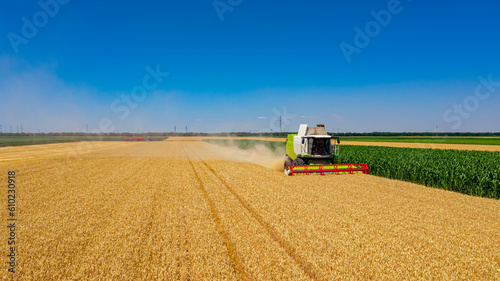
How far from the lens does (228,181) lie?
532 inches

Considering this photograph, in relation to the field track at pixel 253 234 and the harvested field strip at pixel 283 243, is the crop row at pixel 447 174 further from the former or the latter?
the harvested field strip at pixel 283 243

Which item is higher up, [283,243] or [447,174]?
[447,174]

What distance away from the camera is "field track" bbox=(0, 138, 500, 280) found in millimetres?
4949

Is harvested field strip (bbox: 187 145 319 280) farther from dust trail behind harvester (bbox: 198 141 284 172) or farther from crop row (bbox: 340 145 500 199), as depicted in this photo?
dust trail behind harvester (bbox: 198 141 284 172)

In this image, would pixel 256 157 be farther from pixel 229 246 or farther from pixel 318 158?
pixel 229 246

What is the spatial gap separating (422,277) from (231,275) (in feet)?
11.1

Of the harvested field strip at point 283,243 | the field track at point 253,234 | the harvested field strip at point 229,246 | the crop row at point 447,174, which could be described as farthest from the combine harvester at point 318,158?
the harvested field strip at point 229,246

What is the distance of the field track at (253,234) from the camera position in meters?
4.95

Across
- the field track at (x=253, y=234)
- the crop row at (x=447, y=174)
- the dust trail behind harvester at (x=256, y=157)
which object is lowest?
the dust trail behind harvester at (x=256, y=157)

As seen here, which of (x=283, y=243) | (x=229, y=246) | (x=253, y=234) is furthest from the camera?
(x=253, y=234)

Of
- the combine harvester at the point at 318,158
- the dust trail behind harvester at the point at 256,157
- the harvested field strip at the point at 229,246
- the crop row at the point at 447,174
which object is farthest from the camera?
the dust trail behind harvester at the point at 256,157

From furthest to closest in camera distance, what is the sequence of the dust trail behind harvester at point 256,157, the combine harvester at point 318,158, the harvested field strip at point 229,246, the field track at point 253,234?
the dust trail behind harvester at point 256,157, the combine harvester at point 318,158, the field track at point 253,234, the harvested field strip at point 229,246

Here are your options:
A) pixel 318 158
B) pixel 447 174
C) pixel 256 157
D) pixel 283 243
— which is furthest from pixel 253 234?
pixel 256 157

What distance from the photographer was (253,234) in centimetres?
653
